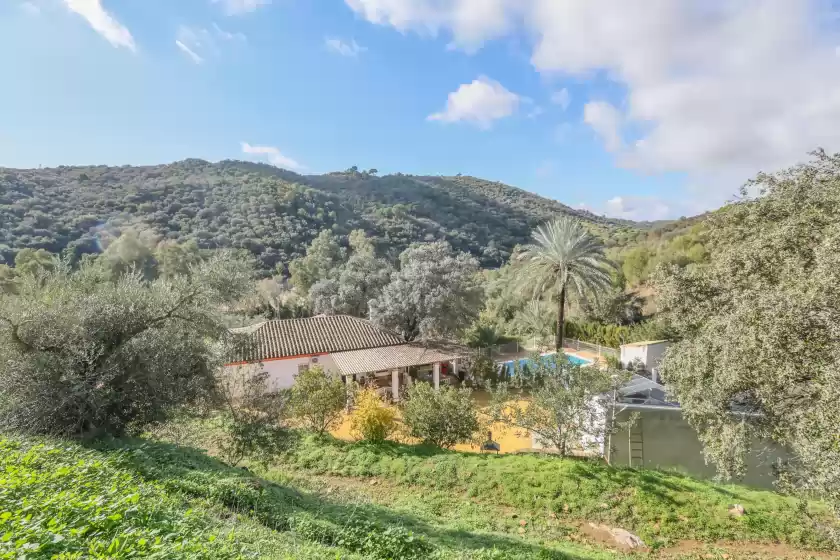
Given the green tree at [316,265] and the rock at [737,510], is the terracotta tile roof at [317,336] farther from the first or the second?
the rock at [737,510]

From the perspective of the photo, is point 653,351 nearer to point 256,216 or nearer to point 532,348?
point 532,348

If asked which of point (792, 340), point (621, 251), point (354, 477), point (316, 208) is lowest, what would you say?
point (354, 477)

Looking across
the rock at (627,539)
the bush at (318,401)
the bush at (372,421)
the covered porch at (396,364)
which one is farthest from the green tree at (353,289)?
the rock at (627,539)

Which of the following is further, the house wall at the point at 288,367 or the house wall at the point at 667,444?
the house wall at the point at 288,367

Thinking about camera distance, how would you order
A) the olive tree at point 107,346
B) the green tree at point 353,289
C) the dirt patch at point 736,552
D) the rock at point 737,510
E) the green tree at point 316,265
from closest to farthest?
the olive tree at point 107,346, the dirt patch at point 736,552, the rock at point 737,510, the green tree at point 353,289, the green tree at point 316,265

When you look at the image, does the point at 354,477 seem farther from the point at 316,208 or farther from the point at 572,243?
→ the point at 316,208

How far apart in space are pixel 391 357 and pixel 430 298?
184 inches

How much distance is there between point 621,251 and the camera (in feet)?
155

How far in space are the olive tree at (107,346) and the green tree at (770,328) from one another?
11595 mm

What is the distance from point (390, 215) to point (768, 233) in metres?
68.6

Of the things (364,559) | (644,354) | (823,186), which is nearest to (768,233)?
(823,186)

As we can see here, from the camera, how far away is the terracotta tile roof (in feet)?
74.1

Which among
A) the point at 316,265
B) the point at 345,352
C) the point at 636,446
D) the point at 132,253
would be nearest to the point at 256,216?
the point at 132,253

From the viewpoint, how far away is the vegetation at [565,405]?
492 inches
